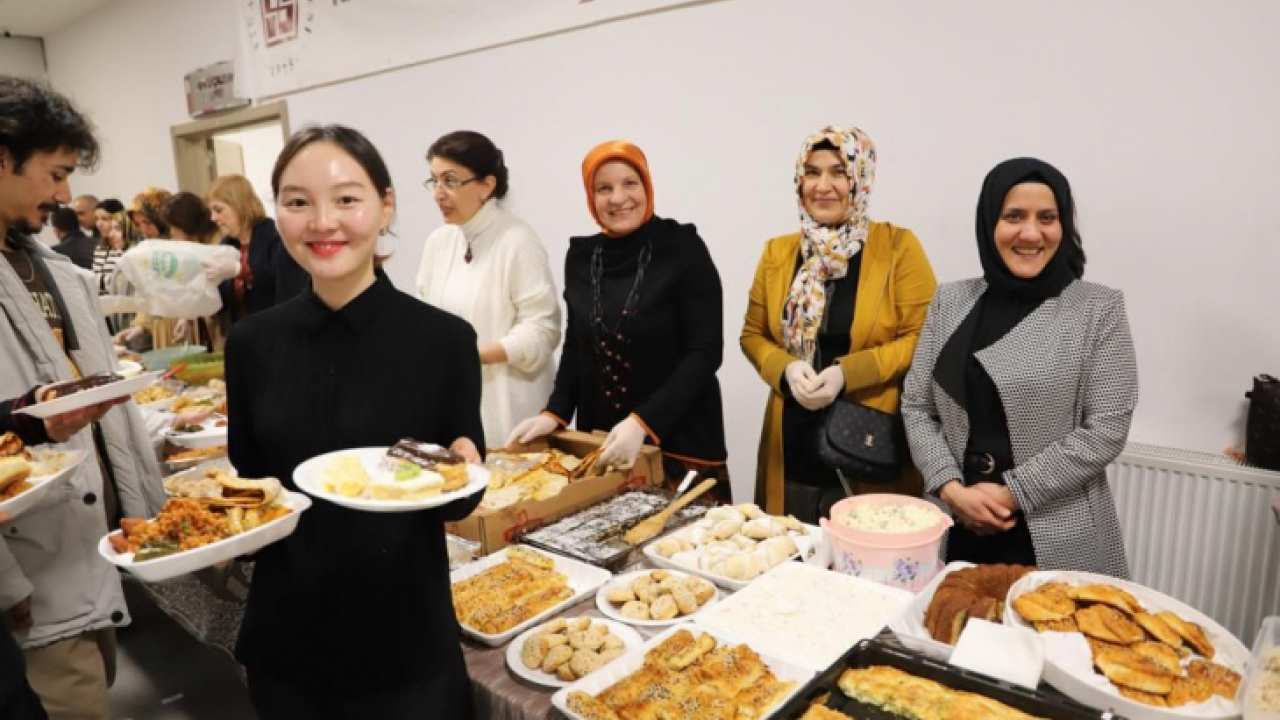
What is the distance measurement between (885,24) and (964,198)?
0.69 metres

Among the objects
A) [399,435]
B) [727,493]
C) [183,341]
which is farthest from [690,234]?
[183,341]

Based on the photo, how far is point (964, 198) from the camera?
2.84 meters

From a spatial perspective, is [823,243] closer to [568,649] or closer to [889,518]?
[889,518]

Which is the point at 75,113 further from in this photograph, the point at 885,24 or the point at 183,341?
the point at 183,341

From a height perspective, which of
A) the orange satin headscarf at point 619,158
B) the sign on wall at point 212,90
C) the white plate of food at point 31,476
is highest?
the sign on wall at point 212,90

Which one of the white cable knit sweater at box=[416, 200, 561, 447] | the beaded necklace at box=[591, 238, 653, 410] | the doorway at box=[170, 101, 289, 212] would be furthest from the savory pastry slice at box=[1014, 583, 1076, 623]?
the doorway at box=[170, 101, 289, 212]

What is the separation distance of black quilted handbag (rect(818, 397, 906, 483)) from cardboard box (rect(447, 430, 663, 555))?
45 cm

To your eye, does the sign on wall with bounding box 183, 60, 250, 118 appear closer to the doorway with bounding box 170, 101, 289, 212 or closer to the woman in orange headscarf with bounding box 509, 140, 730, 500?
the doorway with bounding box 170, 101, 289, 212

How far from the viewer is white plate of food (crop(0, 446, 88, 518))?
131 centimetres

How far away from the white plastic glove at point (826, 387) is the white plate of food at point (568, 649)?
885 mm

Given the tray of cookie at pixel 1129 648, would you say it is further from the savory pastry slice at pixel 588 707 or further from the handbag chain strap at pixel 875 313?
the handbag chain strap at pixel 875 313

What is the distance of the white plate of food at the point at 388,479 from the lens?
104 cm

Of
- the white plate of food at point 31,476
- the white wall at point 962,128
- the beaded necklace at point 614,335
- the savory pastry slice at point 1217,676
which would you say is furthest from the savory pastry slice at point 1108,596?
the white plate of food at point 31,476

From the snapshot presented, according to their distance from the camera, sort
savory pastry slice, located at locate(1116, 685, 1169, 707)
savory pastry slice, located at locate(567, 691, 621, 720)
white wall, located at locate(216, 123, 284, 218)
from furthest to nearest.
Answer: white wall, located at locate(216, 123, 284, 218) → savory pastry slice, located at locate(567, 691, 621, 720) → savory pastry slice, located at locate(1116, 685, 1169, 707)
